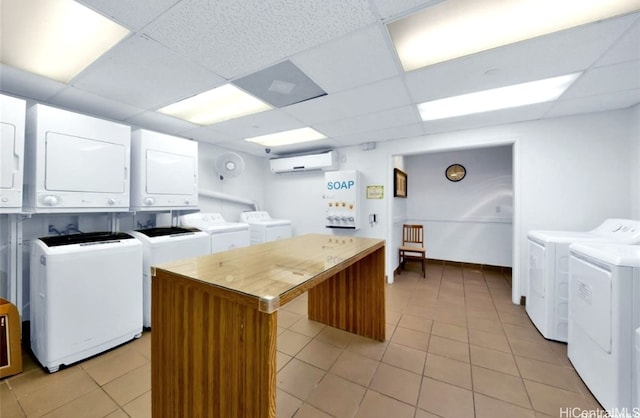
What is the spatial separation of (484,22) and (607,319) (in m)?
1.95

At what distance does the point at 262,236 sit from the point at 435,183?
3.60 meters

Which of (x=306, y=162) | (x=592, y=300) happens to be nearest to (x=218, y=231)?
(x=306, y=162)

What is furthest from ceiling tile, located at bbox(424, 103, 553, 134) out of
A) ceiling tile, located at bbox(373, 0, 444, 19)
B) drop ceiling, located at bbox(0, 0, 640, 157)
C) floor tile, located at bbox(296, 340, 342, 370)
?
floor tile, located at bbox(296, 340, 342, 370)

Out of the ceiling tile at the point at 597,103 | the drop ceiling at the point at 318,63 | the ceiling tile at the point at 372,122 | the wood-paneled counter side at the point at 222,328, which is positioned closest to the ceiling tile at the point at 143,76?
the drop ceiling at the point at 318,63

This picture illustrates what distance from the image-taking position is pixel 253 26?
1.38 m

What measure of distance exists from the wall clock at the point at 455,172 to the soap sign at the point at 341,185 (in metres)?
2.20

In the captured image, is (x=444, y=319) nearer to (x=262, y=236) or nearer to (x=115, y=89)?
(x=262, y=236)

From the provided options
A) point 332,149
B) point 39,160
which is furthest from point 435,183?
point 39,160

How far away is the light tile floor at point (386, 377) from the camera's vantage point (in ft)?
4.77

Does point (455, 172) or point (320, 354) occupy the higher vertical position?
point (455, 172)

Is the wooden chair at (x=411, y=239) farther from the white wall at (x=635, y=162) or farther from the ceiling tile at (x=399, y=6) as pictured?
the ceiling tile at (x=399, y=6)

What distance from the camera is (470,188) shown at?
4559mm

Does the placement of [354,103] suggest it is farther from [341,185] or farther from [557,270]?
[557,270]

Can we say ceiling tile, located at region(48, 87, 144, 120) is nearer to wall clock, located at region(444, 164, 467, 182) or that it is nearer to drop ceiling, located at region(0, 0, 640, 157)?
drop ceiling, located at region(0, 0, 640, 157)
